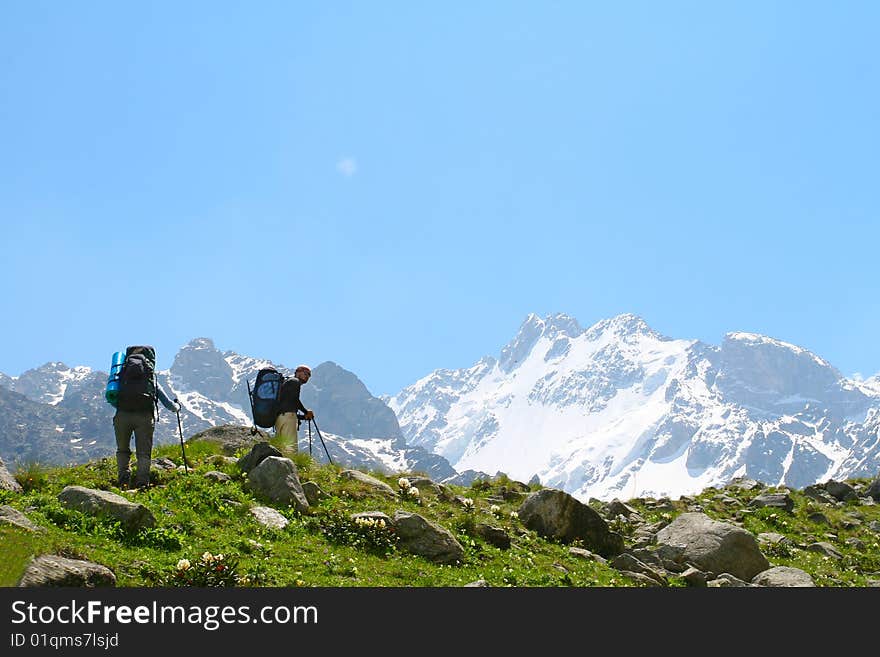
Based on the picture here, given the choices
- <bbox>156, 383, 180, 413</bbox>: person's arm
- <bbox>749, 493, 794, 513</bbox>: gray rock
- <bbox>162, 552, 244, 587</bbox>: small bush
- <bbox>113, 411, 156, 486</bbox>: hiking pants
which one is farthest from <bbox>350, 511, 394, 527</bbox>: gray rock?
<bbox>749, 493, 794, 513</bbox>: gray rock

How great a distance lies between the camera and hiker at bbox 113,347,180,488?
16.7 m

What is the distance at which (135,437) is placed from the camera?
54.9 ft

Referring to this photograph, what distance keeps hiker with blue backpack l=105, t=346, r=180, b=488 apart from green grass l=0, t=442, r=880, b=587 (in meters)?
0.54

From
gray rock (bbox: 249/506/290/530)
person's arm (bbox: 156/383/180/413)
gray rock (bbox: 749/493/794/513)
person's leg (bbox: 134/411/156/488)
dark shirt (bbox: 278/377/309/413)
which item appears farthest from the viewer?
gray rock (bbox: 749/493/794/513)

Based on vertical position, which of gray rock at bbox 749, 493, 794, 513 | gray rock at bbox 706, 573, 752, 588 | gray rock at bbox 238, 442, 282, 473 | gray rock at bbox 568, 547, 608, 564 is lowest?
gray rock at bbox 706, 573, 752, 588

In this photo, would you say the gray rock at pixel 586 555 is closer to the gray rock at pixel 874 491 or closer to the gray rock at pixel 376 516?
the gray rock at pixel 376 516

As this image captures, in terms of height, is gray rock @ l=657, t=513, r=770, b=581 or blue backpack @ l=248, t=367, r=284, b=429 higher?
blue backpack @ l=248, t=367, r=284, b=429

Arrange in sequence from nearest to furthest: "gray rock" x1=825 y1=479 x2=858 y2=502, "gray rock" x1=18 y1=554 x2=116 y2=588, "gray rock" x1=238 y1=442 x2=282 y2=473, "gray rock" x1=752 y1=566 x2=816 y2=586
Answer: "gray rock" x1=18 y1=554 x2=116 y2=588 < "gray rock" x1=752 y1=566 x2=816 y2=586 < "gray rock" x1=238 y1=442 x2=282 y2=473 < "gray rock" x1=825 y1=479 x2=858 y2=502

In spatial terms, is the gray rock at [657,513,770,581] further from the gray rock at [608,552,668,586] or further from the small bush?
the small bush

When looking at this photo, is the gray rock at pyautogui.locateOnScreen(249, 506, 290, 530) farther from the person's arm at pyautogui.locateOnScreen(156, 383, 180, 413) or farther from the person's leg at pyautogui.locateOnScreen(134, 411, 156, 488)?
the person's arm at pyautogui.locateOnScreen(156, 383, 180, 413)

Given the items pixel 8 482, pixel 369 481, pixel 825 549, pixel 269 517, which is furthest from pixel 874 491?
pixel 8 482

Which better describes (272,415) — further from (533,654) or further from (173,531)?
(533,654)

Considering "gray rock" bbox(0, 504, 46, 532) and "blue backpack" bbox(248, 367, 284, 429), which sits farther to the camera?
"blue backpack" bbox(248, 367, 284, 429)

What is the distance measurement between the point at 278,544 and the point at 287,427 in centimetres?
727
